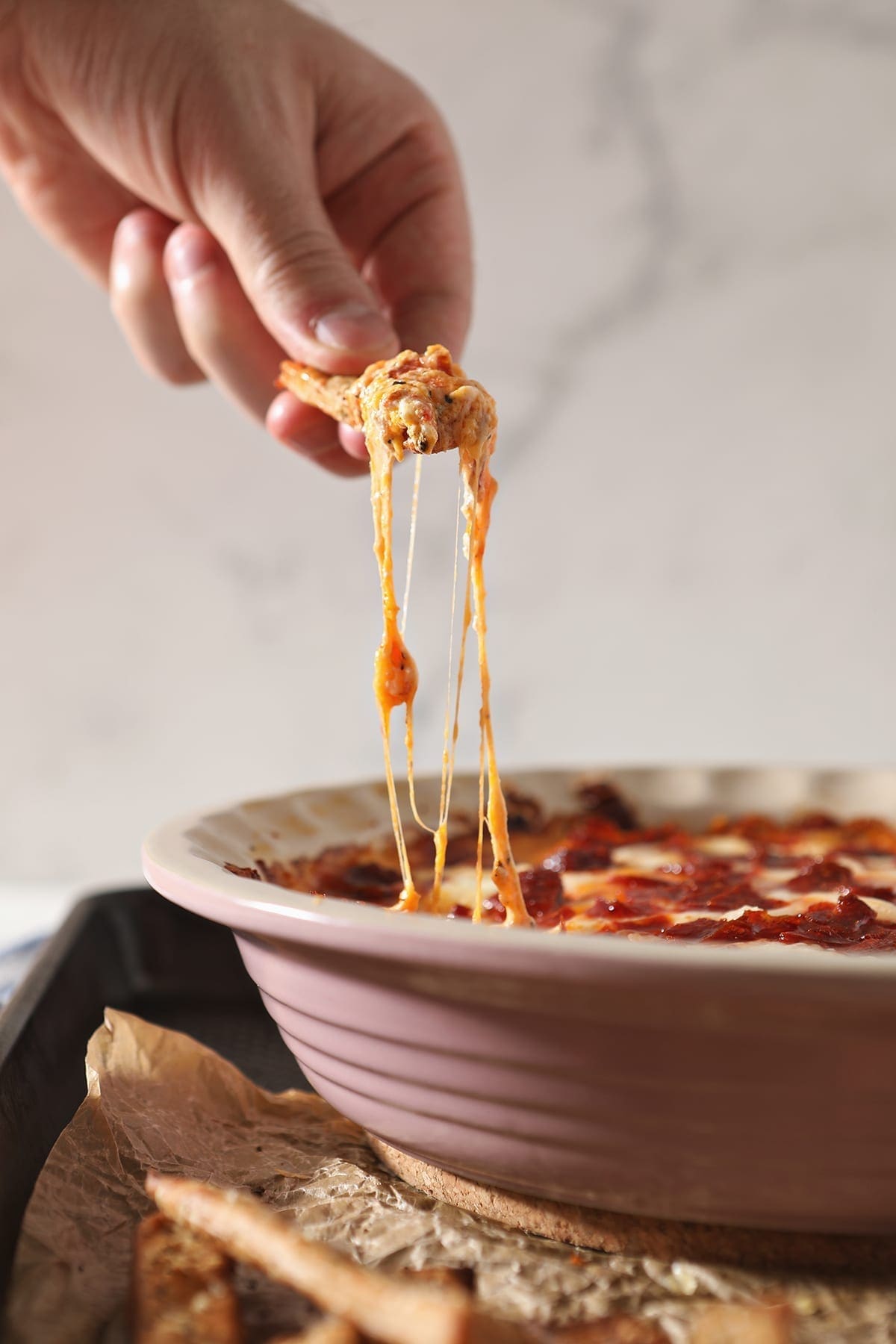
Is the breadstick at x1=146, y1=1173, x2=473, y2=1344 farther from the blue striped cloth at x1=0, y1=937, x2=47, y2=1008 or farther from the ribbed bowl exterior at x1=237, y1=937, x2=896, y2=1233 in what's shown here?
the blue striped cloth at x1=0, y1=937, x2=47, y2=1008

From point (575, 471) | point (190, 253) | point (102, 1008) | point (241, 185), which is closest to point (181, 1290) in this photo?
point (102, 1008)

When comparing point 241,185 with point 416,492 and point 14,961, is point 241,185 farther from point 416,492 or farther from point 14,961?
point 14,961

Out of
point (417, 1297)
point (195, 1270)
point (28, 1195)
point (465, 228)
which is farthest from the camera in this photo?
point (465, 228)

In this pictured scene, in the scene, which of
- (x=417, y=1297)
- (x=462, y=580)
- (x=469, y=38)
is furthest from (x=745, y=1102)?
(x=469, y=38)

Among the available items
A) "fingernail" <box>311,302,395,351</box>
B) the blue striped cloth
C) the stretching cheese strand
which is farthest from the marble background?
the stretching cheese strand

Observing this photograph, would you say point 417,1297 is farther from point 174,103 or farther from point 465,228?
point 465,228

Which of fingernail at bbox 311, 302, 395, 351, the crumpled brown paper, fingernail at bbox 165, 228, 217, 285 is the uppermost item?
fingernail at bbox 165, 228, 217, 285
